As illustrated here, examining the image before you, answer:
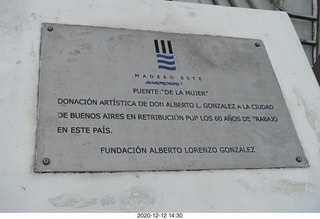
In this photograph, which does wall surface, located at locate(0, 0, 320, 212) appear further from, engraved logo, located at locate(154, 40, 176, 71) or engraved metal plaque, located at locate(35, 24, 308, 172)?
engraved logo, located at locate(154, 40, 176, 71)

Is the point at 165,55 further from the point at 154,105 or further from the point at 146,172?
the point at 146,172

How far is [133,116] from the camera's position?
2469 mm

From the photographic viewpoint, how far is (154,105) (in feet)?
8.38

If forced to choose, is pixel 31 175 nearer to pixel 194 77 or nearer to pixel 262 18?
pixel 194 77

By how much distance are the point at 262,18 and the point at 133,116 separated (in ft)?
5.22

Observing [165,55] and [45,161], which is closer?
[45,161]

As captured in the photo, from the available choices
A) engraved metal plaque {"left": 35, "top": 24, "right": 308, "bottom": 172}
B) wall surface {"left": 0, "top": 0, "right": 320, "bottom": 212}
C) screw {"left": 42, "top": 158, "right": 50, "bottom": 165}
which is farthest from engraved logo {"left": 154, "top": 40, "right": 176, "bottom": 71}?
screw {"left": 42, "top": 158, "right": 50, "bottom": 165}

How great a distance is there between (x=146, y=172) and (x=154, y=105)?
46cm

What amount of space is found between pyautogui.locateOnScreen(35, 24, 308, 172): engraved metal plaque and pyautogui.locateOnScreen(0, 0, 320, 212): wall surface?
0.21 ft

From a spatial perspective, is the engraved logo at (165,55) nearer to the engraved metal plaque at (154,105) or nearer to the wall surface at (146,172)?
the engraved metal plaque at (154,105)

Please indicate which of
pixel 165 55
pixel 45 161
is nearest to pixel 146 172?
pixel 45 161

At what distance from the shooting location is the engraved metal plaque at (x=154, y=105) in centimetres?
231

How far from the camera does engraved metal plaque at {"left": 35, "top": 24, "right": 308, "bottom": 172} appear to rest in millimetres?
2314

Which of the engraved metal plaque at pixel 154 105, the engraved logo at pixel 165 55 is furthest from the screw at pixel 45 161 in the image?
the engraved logo at pixel 165 55
